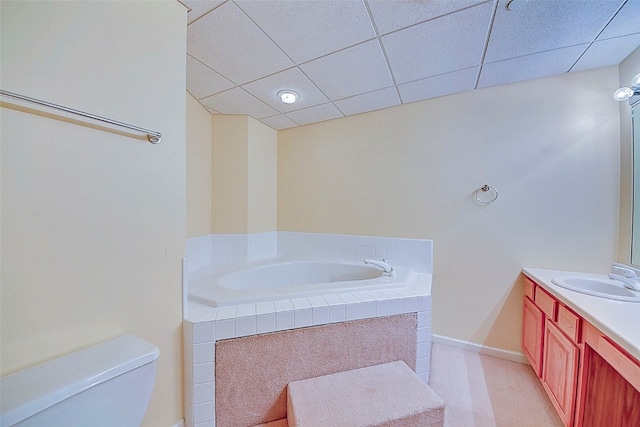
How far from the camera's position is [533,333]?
5.77 feet

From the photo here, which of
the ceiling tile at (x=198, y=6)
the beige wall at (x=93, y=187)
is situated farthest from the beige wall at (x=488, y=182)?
the beige wall at (x=93, y=187)

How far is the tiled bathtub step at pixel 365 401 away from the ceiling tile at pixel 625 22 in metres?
2.21

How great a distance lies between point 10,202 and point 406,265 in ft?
8.18

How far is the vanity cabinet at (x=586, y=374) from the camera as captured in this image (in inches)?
40.4

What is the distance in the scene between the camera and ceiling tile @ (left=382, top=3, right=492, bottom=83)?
1354mm

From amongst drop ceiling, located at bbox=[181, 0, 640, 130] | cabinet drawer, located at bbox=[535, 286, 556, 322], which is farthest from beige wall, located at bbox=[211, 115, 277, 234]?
cabinet drawer, located at bbox=[535, 286, 556, 322]

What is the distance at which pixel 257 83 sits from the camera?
6.48 ft

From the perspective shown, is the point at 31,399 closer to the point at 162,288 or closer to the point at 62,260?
the point at 62,260

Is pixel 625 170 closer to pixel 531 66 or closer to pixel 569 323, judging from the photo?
pixel 531 66

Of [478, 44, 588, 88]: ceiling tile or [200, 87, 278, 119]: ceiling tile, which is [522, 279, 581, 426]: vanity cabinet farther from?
[200, 87, 278, 119]: ceiling tile

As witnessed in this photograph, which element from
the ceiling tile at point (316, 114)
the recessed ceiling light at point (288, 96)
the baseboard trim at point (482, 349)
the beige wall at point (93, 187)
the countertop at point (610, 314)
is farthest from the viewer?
the ceiling tile at point (316, 114)

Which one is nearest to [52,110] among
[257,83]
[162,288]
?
[162,288]

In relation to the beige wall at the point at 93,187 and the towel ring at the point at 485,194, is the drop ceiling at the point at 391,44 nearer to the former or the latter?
the beige wall at the point at 93,187

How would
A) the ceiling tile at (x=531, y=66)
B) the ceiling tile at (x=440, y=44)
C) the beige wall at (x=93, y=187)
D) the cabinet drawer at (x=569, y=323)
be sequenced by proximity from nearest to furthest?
1. the beige wall at (x=93, y=187)
2. the cabinet drawer at (x=569, y=323)
3. the ceiling tile at (x=440, y=44)
4. the ceiling tile at (x=531, y=66)
